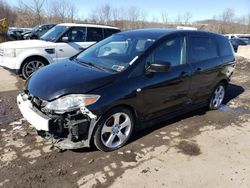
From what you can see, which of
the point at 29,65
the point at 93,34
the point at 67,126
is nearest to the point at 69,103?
the point at 67,126

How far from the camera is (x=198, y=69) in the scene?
16.3 feet

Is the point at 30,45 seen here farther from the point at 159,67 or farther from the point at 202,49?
the point at 159,67

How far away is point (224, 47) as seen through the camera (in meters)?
5.93

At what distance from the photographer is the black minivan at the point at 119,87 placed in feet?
11.3

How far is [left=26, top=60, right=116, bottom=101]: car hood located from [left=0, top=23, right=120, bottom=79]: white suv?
368 centimetres

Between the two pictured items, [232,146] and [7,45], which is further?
[7,45]

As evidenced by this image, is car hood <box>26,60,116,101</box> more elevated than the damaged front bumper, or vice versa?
car hood <box>26,60,116,101</box>

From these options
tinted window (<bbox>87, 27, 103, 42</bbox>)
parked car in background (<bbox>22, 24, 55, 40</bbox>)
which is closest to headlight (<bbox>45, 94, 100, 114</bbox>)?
tinted window (<bbox>87, 27, 103, 42</bbox>)

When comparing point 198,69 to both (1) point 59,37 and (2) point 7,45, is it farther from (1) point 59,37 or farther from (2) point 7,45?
(2) point 7,45

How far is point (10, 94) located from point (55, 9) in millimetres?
33191

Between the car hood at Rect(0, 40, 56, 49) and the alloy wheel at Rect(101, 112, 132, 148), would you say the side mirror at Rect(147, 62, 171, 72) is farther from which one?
the car hood at Rect(0, 40, 56, 49)

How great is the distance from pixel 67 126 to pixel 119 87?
34.6 inches

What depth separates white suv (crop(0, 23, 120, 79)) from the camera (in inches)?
296

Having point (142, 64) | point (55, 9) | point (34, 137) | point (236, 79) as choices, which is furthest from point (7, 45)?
point (55, 9)
